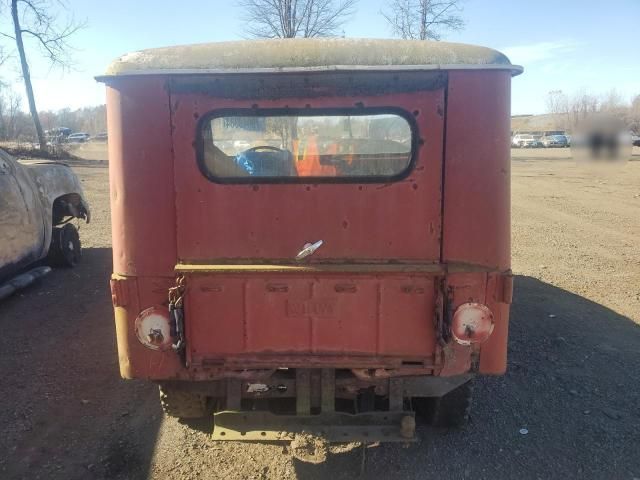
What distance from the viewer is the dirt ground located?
3201 millimetres

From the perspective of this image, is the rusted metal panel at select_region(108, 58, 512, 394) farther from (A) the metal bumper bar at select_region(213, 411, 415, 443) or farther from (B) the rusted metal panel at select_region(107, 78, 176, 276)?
(A) the metal bumper bar at select_region(213, 411, 415, 443)

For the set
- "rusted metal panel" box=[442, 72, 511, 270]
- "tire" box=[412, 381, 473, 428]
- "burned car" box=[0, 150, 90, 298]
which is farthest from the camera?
"burned car" box=[0, 150, 90, 298]

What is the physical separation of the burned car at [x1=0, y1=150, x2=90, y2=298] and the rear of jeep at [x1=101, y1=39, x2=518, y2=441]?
3.91 m

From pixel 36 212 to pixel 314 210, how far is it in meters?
5.19

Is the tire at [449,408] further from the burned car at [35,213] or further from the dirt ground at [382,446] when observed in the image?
the burned car at [35,213]

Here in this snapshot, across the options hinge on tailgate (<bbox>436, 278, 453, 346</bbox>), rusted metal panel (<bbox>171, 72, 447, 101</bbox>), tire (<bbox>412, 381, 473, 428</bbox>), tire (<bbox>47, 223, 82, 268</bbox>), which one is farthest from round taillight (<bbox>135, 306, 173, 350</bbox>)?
tire (<bbox>47, 223, 82, 268</bbox>)

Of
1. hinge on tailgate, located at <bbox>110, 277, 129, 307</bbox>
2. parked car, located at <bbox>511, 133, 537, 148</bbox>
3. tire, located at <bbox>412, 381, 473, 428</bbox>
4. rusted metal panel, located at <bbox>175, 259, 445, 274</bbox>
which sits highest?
parked car, located at <bbox>511, 133, 537, 148</bbox>

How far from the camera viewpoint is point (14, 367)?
180 inches

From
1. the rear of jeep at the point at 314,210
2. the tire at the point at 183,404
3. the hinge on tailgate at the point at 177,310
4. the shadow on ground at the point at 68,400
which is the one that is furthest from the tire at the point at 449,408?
the shadow on ground at the point at 68,400

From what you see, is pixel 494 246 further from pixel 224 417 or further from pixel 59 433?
pixel 59 433

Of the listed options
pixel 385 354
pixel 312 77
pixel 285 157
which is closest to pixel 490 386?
pixel 385 354

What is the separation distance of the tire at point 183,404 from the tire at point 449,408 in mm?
1426

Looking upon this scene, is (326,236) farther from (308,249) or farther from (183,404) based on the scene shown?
(183,404)

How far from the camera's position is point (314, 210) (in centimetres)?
280
